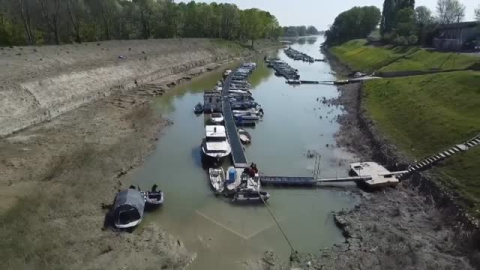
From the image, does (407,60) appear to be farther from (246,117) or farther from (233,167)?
(233,167)

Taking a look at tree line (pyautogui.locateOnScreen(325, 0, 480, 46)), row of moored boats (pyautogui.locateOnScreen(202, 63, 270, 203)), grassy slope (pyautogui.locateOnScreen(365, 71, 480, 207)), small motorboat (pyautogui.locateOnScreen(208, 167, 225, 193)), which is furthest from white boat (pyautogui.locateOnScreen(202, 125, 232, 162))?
tree line (pyautogui.locateOnScreen(325, 0, 480, 46))

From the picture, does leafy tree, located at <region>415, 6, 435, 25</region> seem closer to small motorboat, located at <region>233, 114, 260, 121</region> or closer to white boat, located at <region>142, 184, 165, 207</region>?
small motorboat, located at <region>233, 114, 260, 121</region>

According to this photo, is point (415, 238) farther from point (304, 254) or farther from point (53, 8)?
point (53, 8)

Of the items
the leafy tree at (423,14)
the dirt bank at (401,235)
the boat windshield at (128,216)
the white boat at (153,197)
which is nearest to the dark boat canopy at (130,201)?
the boat windshield at (128,216)

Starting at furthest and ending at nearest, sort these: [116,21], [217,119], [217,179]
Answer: [116,21], [217,119], [217,179]

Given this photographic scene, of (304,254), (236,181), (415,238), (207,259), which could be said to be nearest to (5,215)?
(207,259)

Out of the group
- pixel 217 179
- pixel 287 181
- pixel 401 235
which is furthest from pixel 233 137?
pixel 401 235
